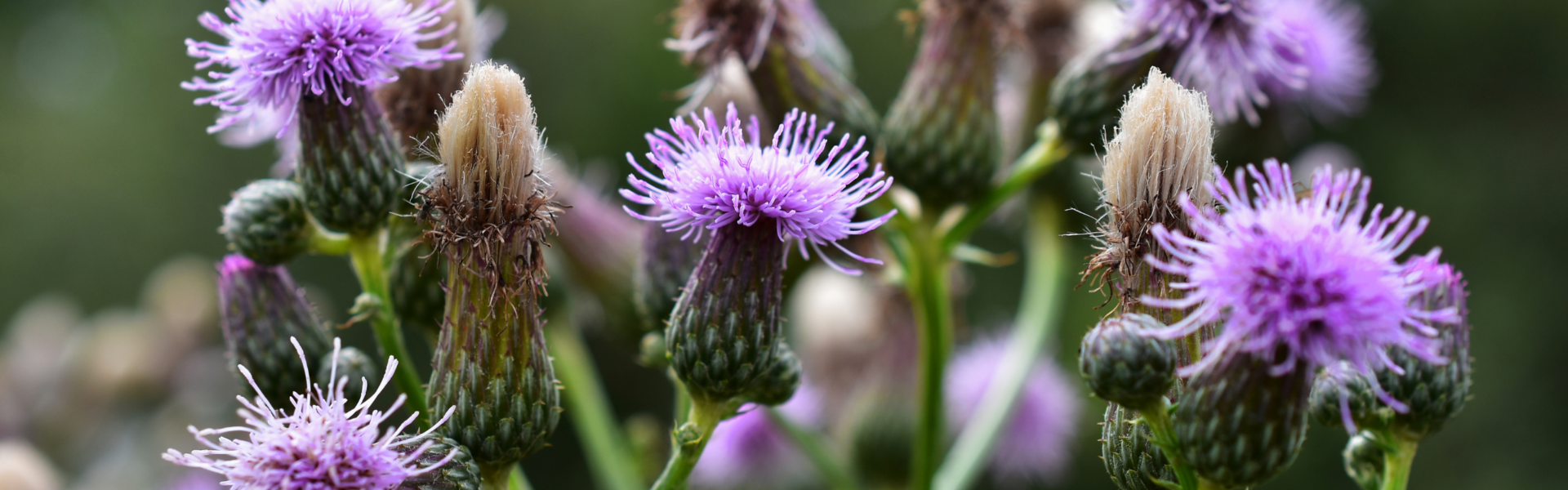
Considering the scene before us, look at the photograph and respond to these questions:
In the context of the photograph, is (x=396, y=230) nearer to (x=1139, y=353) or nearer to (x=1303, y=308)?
(x=1139, y=353)

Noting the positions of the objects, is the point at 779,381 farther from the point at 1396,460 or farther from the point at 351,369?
the point at 1396,460

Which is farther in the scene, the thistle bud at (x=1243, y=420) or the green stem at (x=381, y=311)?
the green stem at (x=381, y=311)

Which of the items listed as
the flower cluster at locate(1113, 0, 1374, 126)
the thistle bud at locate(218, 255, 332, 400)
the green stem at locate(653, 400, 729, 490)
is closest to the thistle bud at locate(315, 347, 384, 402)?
the thistle bud at locate(218, 255, 332, 400)

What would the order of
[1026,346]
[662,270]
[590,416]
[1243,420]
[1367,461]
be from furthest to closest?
[1026,346], [590,416], [662,270], [1367,461], [1243,420]

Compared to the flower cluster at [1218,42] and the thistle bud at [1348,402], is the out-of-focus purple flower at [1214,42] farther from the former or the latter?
the thistle bud at [1348,402]

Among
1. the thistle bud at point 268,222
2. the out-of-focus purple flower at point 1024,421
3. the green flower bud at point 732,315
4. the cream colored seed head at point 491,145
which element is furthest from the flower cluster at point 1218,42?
the thistle bud at point 268,222

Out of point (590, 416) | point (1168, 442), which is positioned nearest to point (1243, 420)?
point (1168, 442)

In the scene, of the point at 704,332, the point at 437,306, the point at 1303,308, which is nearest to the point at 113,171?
the point at 437,306
